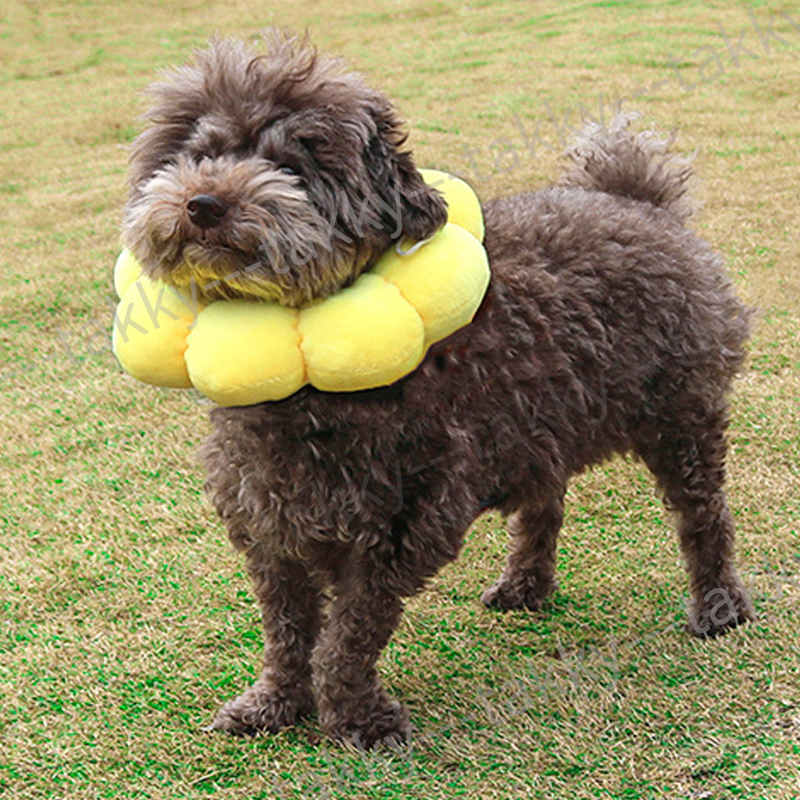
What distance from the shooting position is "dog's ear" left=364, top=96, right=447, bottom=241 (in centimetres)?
263

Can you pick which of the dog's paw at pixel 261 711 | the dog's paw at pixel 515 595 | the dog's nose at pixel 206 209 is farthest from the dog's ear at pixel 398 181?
the dog's paw at pixel 515 595

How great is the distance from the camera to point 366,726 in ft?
10.2

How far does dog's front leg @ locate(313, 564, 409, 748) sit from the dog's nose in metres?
1.04

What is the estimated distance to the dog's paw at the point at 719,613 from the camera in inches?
143

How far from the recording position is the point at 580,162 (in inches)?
153

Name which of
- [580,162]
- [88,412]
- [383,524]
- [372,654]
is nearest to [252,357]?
[383,524]

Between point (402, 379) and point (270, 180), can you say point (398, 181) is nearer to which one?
point (270, 180)

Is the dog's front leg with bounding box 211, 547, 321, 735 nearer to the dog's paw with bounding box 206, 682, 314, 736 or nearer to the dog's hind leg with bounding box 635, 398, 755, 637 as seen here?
the dog's paw with bounding box 206, 682, 314, 736

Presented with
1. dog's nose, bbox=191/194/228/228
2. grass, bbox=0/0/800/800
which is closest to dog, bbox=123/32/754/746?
dog's nose, bbox=191/194/228/228

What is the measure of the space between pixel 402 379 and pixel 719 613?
1538mm

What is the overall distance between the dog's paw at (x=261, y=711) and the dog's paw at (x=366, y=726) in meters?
0.14

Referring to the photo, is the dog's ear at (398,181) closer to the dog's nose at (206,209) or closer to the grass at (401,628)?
the dog's nose at (206,209)

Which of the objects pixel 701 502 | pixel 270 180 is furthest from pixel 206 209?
pixel 701 502

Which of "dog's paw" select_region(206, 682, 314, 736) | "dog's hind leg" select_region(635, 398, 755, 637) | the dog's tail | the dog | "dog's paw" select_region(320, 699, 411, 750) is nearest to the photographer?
the dog
